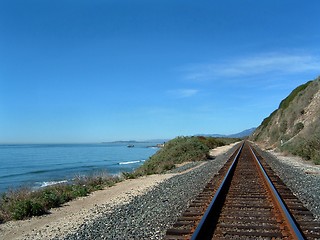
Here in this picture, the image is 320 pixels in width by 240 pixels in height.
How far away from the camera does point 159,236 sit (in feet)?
21.9

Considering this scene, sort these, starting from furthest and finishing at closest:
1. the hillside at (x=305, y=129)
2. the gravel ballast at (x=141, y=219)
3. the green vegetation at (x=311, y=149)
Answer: the hillside at (x=305, y=129)
the green vegetation at (x=311, y=149)
the gravel ballast at (x=141, y=219)

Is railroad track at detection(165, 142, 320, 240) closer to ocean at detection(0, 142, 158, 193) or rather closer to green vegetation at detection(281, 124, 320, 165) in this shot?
ocean at detection(0, 142, 158, 193)

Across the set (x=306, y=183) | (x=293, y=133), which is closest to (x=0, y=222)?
(x=306, y=183)

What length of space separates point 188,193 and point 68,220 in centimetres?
377

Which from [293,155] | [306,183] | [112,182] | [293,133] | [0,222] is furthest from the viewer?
[293,133]

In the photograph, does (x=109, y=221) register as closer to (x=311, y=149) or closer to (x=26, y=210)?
(x=26, y=210)

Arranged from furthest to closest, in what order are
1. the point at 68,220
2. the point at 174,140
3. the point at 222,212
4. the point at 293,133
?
the point at 293,133
the point at 174,140
the point at 68,220
the point at 222,212

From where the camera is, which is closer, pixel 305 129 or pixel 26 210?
pixel 26 210

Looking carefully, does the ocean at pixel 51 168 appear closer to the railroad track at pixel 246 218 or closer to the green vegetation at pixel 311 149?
the railroad track at pixel 246 218

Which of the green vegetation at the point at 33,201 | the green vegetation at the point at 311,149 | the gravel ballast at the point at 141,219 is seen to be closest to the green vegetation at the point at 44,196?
the green vegetation at the point at 33,201

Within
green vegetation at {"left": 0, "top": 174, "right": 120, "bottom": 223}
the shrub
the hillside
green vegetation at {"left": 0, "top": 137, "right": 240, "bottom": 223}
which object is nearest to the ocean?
green vegetation at {"left": 0, "top": 137, "right": 240, "bottom": 223}

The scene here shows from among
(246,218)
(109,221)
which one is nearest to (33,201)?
(109,221)

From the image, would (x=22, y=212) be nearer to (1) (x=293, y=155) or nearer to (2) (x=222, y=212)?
(2) (x=222, y=212)

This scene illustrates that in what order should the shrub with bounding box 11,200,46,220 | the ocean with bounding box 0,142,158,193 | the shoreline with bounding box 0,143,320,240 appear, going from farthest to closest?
the ocean with bounding box 0,142,158,193 < the shrub with bounding box 11,200,46,220 < the shoreline with bounding box 0,143,320,240
